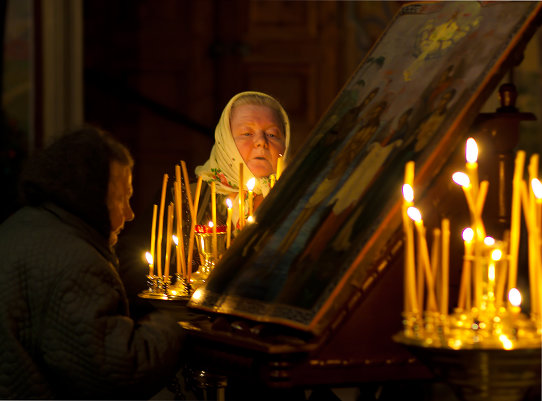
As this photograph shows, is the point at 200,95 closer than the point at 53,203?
No

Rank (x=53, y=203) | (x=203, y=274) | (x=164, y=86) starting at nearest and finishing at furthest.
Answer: (x=53, y=203) < (x=203, y=274) < (x=164, y=86)

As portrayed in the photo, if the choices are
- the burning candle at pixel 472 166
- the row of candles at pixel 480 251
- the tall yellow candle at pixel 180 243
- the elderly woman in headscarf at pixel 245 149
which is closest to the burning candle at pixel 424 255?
the row of candles at pixel 480 251

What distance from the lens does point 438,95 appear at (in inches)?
84.4

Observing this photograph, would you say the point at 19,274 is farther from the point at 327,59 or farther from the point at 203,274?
the point at 327,59

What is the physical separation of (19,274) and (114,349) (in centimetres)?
26

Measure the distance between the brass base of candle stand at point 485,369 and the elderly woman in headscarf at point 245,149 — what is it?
4.37 ft

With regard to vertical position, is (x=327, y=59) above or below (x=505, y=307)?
above

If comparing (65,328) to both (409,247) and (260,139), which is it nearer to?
(409,247)

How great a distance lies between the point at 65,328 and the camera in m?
2.10

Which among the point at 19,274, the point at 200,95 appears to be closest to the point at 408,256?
the point at 19,274

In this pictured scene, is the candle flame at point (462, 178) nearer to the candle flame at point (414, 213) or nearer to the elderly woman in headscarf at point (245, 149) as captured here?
the candle flame at point (414, 213)

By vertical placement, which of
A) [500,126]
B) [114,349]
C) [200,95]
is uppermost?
[200,95]

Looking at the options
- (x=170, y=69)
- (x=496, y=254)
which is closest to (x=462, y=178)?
(x=496, y=254)

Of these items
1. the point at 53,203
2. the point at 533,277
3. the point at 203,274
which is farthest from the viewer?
the point at 203,274
